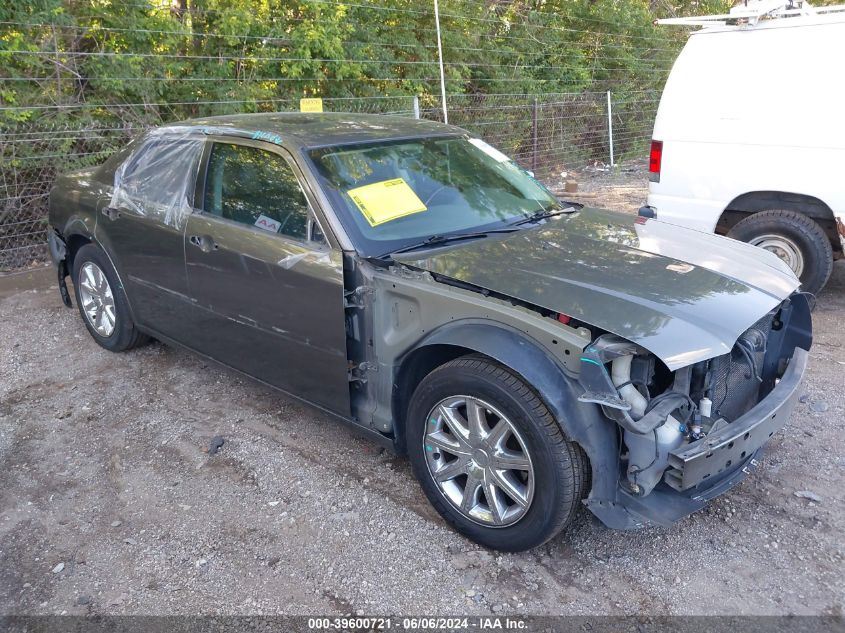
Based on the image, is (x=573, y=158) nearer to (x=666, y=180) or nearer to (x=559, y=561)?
(x=666, y=180)

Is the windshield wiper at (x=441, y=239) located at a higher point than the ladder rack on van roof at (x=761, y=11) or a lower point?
lower

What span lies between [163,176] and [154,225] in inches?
13.1

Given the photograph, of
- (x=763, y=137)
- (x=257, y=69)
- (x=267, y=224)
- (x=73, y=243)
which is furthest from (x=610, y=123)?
(x=267, y=224)

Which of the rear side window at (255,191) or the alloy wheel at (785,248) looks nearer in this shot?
the rear side window at (255,191)

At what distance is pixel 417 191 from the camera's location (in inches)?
142

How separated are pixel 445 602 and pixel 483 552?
338mm

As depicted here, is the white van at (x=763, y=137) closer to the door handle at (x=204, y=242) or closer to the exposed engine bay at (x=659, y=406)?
the exposed engine bay at (x=659, y=406)

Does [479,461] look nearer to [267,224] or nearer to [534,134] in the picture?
[267,224]

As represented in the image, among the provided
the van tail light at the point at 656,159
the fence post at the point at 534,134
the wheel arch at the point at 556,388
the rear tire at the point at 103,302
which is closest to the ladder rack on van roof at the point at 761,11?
the van tail light at the point at 656,159

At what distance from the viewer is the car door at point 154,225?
4.13 metres

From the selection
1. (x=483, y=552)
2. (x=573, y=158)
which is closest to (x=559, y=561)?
(x=483, y=552)


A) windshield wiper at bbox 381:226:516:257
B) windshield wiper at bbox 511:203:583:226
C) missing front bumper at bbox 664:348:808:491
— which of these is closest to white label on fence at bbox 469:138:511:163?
windshield wiper at bbox 511:203:583:226

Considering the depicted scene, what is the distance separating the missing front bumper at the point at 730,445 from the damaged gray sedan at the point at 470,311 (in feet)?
0.04

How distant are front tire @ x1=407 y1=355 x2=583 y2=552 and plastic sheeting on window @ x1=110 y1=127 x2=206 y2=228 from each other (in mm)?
2072
